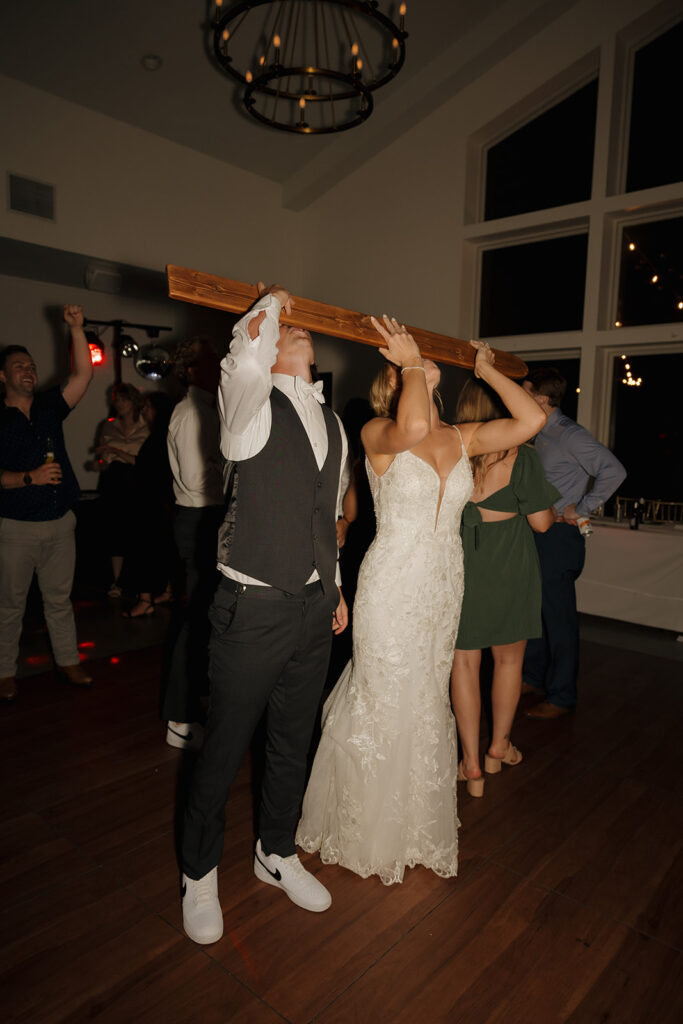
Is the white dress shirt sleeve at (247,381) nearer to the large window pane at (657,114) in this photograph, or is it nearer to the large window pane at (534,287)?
the large window pane at (534,287)

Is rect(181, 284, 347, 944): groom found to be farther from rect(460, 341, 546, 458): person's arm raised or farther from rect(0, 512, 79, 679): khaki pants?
rect(0, 512, 79, 679): khaki pants

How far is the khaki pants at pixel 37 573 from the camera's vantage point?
3.25 meters

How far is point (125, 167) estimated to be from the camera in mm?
5695

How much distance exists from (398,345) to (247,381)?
57 centimetres

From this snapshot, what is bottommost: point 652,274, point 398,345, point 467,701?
point 467,701

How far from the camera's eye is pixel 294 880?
1982 millimetres

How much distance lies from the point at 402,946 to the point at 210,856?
1.91 feet

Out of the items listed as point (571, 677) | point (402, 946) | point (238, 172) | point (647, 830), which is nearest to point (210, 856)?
point (402, 946)

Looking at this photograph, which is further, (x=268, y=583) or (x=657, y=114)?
(x=657, y=114)

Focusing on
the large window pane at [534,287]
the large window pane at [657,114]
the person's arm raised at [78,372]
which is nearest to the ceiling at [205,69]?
the large window pane at [657,114]

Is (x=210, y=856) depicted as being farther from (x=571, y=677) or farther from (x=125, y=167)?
(x=125, y=167)

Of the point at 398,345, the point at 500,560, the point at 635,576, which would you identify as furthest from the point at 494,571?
the point at 635,576

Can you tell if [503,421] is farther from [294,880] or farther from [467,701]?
[294,880]

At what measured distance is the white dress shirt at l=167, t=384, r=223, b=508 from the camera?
277 cm
